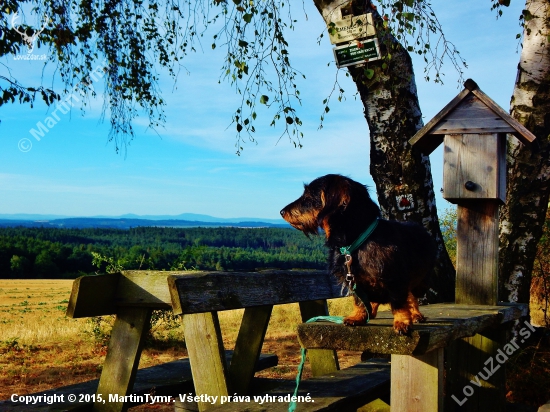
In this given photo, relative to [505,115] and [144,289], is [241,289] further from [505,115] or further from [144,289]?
[505,115]


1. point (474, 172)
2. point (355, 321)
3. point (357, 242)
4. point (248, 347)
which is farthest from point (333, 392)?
point (474, 172)

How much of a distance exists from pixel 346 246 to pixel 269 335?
Answer: 9743 millimetres

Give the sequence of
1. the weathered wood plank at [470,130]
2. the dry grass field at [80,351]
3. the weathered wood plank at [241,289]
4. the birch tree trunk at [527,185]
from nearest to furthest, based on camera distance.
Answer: the weathered wood plank at [241,289] → the weathered wood plank at [470,130] → the birch tree trunk at [527,185] → the dry grass field at [80,351]

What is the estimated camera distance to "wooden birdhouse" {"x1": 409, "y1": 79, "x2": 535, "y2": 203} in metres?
4.76

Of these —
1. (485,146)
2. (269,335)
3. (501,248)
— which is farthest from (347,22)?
(269,335)

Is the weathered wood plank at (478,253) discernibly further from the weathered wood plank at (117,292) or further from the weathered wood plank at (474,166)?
the weathered wood plank at (117,292)

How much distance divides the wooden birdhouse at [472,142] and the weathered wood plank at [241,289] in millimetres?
1391

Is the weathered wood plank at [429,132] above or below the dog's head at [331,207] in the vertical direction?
above

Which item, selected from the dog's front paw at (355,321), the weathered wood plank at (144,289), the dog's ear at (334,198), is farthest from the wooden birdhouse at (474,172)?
the weathered wood plank at (144,289)

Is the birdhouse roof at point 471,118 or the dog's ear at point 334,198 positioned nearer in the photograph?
the dog's ear at point 334,198

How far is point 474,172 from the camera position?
4.82m

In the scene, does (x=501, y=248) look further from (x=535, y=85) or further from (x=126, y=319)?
(x=126, y=319)

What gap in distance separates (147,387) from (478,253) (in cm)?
299

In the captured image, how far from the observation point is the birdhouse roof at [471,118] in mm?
4719
